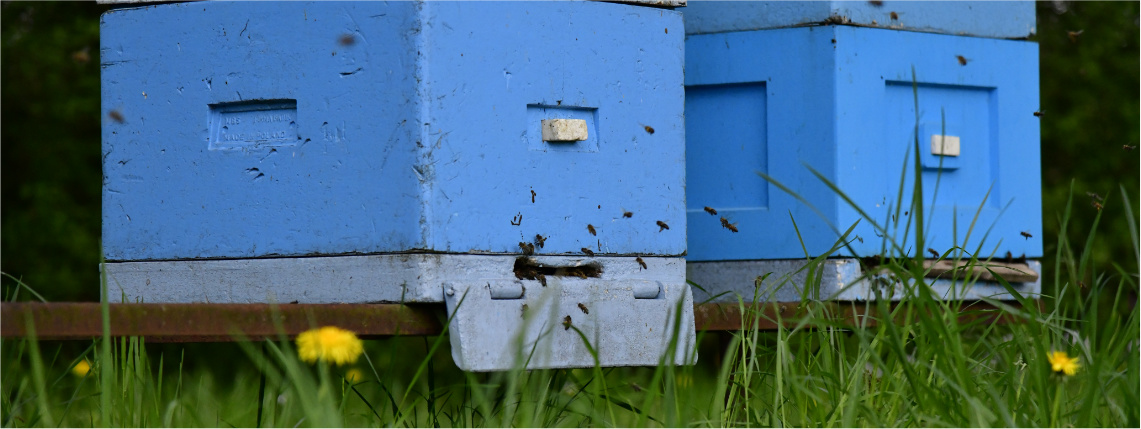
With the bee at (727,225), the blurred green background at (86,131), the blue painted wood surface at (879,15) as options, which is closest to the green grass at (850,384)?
the bee at (727,225)

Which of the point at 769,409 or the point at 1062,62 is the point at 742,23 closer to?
the point at 769,409

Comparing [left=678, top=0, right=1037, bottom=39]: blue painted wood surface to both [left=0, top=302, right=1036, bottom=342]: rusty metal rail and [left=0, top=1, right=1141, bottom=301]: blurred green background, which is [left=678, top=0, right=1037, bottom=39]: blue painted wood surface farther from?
[left=0, top=1, right=1141, bottom=301]: blurred green background

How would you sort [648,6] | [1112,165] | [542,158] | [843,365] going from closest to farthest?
[843,365]
[542,158]
[648,6]
[1112,165]

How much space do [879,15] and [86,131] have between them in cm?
567

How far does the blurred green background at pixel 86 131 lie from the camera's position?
22.9ft

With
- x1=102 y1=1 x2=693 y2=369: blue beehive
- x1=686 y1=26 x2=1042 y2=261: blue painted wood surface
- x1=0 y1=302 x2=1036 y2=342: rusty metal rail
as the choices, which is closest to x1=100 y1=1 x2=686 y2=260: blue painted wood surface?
x1=102 y1=1 x2=693 y2=369: blue beehive

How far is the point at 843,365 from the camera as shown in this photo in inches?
93.4

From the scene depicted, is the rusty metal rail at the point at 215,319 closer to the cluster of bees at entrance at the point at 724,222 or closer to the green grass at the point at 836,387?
the green grass at the point at 836,387

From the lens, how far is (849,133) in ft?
10.4

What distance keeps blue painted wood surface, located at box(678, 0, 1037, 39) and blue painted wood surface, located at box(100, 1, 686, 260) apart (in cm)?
52

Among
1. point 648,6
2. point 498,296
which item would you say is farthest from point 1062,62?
point 498,296

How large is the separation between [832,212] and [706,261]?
44cm

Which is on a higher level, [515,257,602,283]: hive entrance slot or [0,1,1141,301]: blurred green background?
[0,1,1141,301]: blurred green background

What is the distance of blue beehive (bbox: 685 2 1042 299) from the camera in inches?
126
